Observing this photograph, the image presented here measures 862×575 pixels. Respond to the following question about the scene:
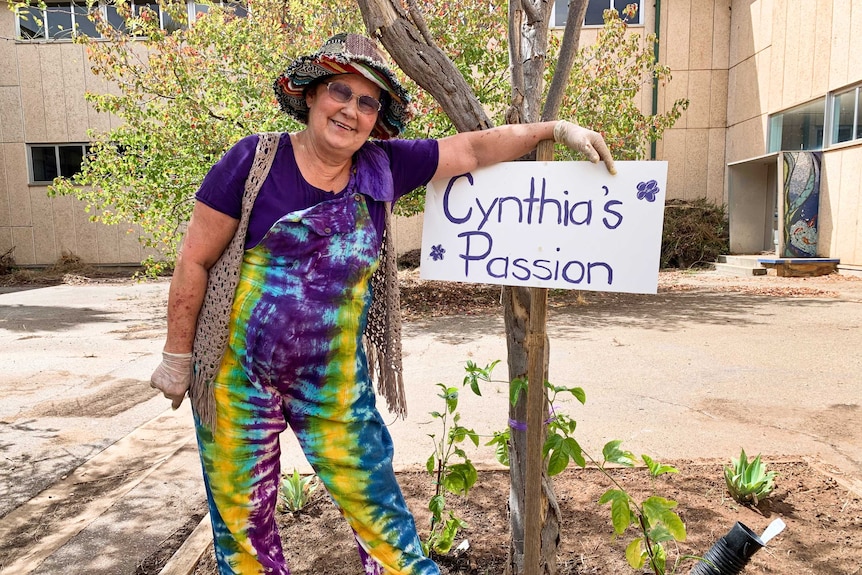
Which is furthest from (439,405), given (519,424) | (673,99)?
(673,99)

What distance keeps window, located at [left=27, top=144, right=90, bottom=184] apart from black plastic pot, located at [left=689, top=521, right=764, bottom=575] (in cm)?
1729

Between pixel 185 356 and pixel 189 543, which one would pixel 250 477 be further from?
pixel 189 543

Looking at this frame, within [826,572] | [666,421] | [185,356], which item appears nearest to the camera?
[185,356]

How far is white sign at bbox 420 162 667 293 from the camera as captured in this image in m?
1.74

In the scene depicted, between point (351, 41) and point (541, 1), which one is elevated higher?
point (541, 1)

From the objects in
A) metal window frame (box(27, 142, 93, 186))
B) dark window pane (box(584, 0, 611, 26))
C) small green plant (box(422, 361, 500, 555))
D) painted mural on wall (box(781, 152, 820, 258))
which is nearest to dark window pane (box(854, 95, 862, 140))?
painted mural on wall (box(781, 152, 820, 258))

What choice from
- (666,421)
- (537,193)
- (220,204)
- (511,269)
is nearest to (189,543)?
(220,204)

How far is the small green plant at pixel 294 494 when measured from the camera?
2805 mm

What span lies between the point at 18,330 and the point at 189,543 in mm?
6874

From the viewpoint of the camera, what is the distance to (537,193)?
1.82 m

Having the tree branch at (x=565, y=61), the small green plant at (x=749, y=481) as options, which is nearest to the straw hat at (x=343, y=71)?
the tree branch at (x=565, y=61)

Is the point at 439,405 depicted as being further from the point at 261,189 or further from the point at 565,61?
the point at 261,189

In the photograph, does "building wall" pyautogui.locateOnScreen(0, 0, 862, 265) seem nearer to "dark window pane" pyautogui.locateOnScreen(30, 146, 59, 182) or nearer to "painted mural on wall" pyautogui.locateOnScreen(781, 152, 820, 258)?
"dark window pane" pyautogui.locateOnScreen(30, 146, 59, 182)

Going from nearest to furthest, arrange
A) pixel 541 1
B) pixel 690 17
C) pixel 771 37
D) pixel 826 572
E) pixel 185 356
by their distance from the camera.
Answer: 1. pixel 185 356
2. pixel 541 1
3. pixel 826 572
4. pixel 771 37
5. pixel 690 17
